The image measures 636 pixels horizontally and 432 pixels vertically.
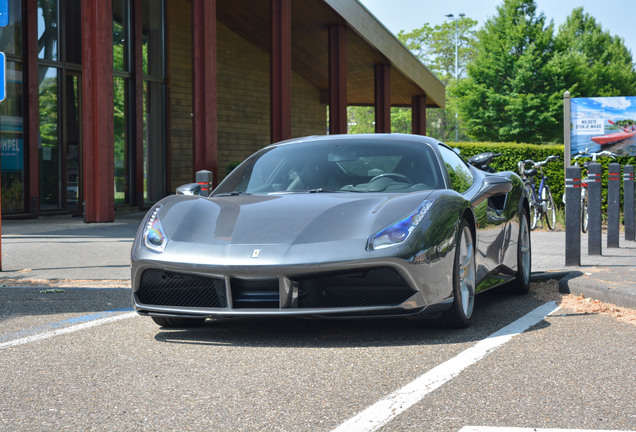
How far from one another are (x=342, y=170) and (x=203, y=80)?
12.1 metres

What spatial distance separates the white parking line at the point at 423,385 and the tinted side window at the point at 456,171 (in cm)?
101

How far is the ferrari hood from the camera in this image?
482 centimetres

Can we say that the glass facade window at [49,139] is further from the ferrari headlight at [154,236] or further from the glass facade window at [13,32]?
the ferrari headlight at [154,236]

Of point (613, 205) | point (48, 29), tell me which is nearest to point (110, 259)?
point (613, 205)

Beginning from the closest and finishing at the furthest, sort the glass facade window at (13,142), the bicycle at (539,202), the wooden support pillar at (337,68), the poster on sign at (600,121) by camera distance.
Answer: the bicycle at (539,202) < the glass facade window at (13,142) < the poster on sign at (600,121) < the wooden support pillar at (337,68)

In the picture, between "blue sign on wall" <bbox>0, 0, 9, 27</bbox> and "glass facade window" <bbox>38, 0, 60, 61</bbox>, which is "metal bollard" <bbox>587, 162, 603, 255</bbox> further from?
"glass facade window" <bbox>38, 0, 60, 61</bbox>

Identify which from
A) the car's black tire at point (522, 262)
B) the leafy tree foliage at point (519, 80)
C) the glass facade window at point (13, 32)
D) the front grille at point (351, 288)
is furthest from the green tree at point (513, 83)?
the front grille at point (351, 288)

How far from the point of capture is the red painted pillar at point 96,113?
15.2 m

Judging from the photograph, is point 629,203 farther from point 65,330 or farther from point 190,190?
point 65,330

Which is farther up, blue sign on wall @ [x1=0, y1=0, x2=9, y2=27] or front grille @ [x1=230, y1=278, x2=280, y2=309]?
blue sign on wall @ [x1=0, y1=0, x2=9, y2=27]

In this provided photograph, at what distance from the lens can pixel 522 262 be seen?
704cm

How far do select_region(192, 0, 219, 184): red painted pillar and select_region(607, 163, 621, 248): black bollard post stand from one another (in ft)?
28.5

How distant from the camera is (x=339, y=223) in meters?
4.87

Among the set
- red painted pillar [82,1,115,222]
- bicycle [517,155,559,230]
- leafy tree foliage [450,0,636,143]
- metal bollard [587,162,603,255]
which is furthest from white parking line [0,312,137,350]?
leafy tree foliage [450,0,636,143]
